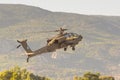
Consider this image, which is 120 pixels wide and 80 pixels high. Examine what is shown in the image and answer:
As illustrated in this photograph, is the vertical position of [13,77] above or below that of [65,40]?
below

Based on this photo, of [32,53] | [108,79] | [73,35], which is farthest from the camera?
[108,79]

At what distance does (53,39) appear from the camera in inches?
2717

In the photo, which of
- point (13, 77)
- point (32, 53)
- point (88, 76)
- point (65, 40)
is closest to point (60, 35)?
point (65, 40)

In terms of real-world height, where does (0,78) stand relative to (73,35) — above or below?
below

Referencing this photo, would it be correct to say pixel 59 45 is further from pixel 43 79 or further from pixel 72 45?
pixel 43 79

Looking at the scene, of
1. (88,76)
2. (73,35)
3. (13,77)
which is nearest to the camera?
(73,35)

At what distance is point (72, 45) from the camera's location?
70.9 m

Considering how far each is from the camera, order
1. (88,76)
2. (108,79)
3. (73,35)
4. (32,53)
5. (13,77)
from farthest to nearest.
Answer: (108,79), (88,76), (13,77), (73,35), (32,53)

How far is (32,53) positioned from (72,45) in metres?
7.28

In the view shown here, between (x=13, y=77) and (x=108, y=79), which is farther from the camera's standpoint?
(x=108, y=79)

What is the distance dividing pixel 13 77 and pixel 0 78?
4927 millimetres

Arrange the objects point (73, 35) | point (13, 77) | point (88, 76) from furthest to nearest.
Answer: point (88, 76) → point (13, 77) → point (73, 35)

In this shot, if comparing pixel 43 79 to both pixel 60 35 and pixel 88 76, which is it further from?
pixel 60 35

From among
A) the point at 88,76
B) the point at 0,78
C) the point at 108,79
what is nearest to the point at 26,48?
the point at 0,78
